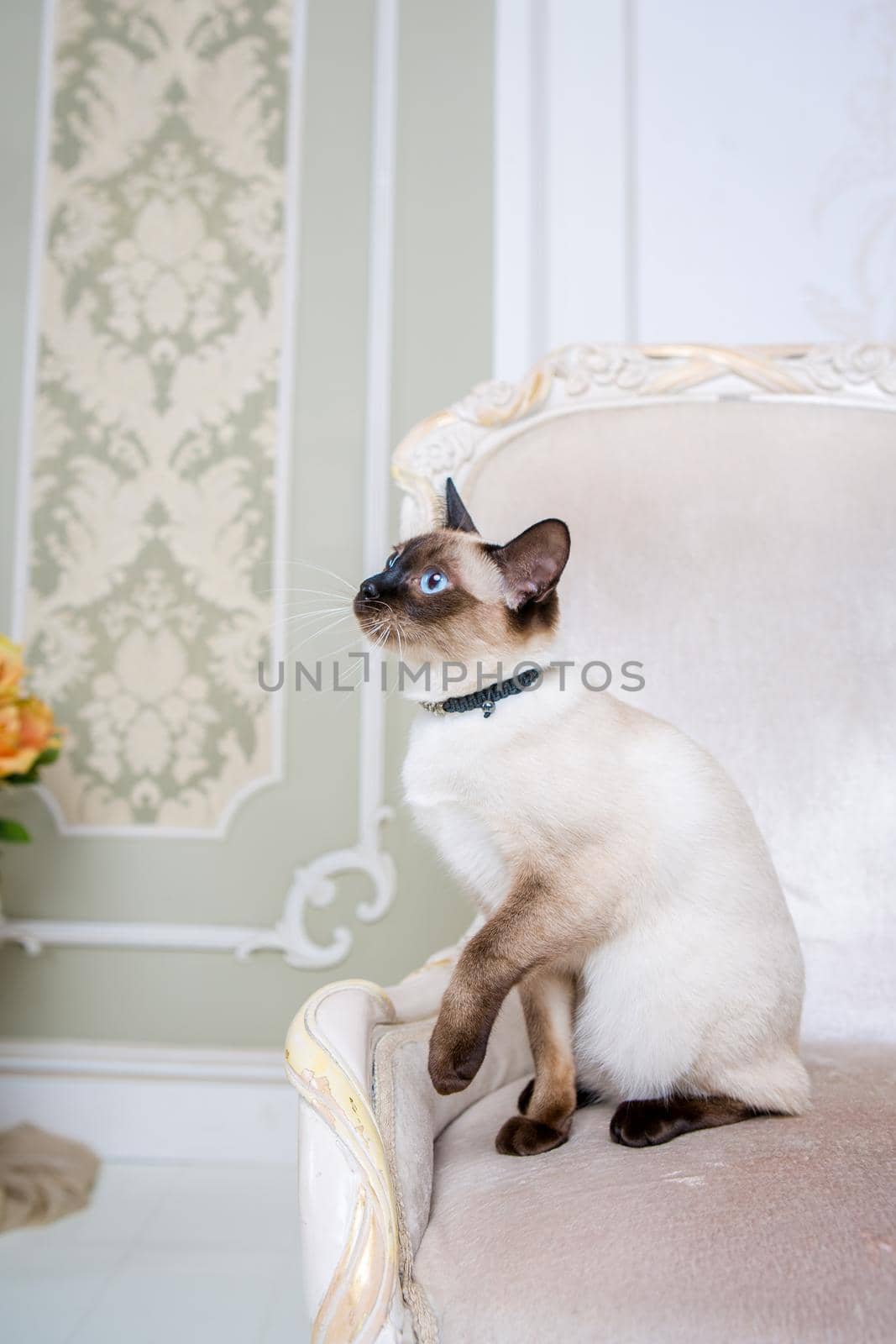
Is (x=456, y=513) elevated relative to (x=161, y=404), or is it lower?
lower

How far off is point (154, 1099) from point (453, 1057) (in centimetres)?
133

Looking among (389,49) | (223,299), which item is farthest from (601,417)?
(389,49)

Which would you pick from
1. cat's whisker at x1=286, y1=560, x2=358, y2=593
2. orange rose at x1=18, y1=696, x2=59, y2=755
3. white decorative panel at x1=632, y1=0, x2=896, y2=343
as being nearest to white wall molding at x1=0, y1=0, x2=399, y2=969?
cat's whisker at x1=286, y1=560, x2=358, y2=593

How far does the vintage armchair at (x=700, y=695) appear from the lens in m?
0.69

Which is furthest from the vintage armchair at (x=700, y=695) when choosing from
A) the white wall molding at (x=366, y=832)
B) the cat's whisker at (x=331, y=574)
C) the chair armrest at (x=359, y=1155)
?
the white wall molding at (x=366, y=832)

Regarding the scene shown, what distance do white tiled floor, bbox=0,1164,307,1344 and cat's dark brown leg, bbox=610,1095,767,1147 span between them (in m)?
0.74

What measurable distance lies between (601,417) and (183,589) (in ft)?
3.26

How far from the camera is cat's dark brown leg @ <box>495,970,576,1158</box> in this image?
80cm

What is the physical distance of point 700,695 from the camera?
1244 mm

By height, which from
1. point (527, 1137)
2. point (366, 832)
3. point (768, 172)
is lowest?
point (527, 1137)

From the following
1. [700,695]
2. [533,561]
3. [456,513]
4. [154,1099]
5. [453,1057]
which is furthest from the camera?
[154,1099]

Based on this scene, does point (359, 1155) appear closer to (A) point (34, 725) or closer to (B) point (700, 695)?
(B) point (700, 695)

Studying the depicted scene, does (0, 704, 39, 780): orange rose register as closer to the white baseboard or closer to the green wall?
the green wall

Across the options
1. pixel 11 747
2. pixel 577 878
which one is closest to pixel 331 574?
pixel 577 878
